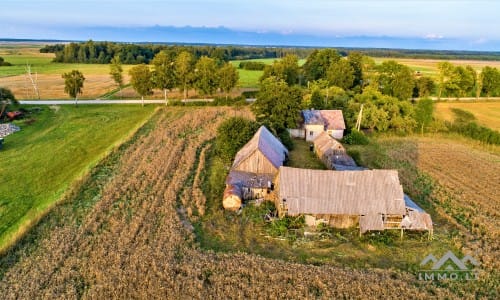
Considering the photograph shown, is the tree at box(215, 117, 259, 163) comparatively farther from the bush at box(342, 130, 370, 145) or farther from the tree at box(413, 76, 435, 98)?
the tree at box(413, 76, 435, 98)

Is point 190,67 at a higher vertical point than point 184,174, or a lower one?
higher

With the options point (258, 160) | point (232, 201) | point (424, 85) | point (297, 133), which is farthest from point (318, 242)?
point (424, 85)

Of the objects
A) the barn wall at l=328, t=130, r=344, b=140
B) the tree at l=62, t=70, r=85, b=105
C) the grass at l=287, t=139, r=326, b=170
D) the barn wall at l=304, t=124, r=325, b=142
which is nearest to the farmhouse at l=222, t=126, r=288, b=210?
the grass at l=287, t=139, r=326, b=170

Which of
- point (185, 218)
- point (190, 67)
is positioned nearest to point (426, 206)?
point (185, 218)

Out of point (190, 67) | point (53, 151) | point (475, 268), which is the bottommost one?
point (475, 268)

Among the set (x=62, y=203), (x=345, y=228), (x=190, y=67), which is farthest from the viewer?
(x=190, y=67)

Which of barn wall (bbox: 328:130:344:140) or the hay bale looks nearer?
the hay bale

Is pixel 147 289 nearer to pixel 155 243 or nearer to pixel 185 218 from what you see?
pixel 155 243
